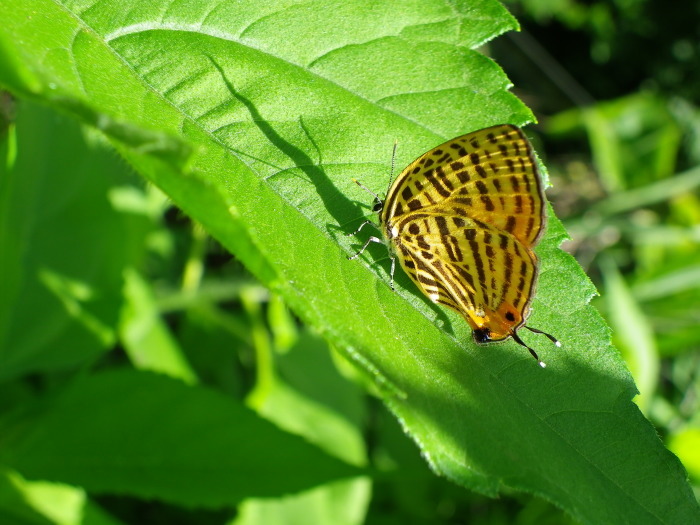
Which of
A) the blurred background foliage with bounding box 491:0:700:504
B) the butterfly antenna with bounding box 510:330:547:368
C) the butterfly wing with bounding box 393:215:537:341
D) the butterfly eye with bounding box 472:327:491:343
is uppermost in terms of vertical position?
the butterfly eye with bounding box 472:327:491:343

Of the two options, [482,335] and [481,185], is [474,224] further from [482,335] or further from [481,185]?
[482,335]

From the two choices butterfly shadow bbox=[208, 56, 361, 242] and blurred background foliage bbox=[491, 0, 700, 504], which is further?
blurred background foliage bbox=[491, 0, 700, 504]

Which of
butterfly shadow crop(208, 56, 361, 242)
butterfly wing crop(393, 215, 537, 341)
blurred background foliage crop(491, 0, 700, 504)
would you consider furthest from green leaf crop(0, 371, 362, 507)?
blurred background foliage crop(491, 0, 700, 504)

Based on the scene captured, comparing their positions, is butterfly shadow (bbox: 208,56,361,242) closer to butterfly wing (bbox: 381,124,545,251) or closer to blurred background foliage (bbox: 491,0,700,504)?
butterfly wing (bbox: 381,124,545,251)

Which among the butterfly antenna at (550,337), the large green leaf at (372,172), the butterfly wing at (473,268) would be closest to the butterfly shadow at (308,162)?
the large green leaf at (372,172)

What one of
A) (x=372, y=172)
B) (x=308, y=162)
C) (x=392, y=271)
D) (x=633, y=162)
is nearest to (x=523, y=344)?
(x=392, y=271)

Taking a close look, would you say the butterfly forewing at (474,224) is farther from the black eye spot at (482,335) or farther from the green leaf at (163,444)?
the green leaf at (163,444)
